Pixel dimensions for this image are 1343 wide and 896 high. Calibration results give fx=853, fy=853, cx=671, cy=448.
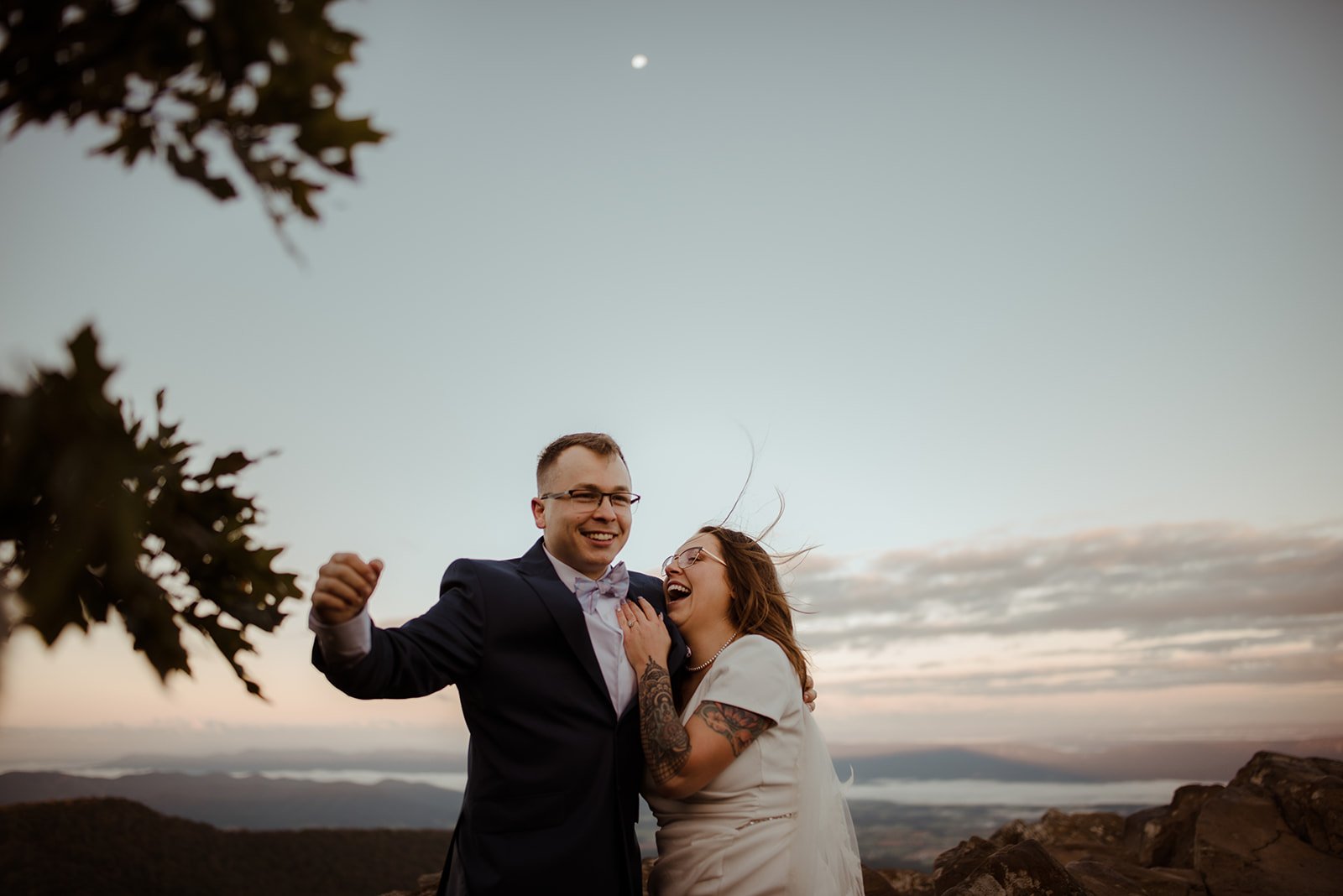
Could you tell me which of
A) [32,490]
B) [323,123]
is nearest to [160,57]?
[323,123]

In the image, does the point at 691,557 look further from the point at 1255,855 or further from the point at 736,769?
the point at 1255,855

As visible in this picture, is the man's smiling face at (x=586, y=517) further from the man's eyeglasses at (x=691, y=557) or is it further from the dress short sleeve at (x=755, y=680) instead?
the dress short sleeve at (x=755, y=680)

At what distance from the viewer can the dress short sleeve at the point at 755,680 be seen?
163 inches

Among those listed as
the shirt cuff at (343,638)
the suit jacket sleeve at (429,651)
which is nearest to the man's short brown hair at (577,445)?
the suit jacket sleeve at (429,651)

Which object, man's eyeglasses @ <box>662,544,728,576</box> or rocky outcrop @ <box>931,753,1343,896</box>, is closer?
Result: man's eyeglasses @ <box>662,544,728,576</box>

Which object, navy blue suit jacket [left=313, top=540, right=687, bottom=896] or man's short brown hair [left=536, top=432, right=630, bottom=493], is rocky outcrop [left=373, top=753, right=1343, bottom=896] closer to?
navy blue suit jacket [left=313, top=540, right=687, bottom=896]

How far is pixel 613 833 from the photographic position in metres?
3.88

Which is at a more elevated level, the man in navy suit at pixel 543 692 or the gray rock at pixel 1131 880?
the man in navy suit at pixel 543 692

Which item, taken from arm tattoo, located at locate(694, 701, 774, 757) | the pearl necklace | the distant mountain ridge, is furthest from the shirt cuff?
the distant mountain ridge

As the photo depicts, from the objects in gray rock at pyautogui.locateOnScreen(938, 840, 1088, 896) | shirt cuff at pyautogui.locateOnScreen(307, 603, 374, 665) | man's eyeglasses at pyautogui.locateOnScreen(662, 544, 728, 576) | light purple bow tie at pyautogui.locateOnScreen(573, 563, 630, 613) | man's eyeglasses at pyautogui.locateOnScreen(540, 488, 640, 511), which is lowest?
gray rock at pyautogui.locateOnScreen(938, 840, 1088, 896)

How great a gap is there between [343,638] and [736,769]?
6.61ft

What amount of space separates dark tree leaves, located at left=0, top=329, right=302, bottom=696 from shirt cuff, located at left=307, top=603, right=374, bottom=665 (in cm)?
121

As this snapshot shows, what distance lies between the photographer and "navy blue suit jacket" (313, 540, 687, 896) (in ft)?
12.0

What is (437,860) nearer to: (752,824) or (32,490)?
(752,824)
